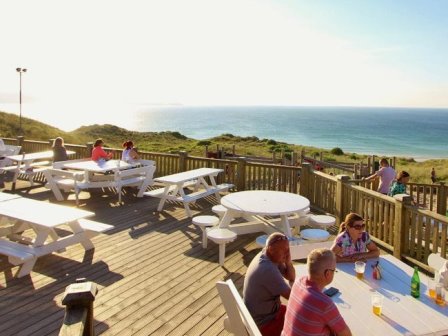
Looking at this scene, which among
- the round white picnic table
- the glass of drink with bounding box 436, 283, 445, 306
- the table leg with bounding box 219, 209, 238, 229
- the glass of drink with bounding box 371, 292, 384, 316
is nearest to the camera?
the glass of drink with bounding box 371, 292, 384, 316

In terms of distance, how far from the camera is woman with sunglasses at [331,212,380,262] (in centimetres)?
409

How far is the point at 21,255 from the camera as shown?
5156mm

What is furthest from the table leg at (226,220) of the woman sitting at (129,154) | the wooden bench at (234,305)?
the woman sitting at (129,154)

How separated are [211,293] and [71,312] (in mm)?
2710

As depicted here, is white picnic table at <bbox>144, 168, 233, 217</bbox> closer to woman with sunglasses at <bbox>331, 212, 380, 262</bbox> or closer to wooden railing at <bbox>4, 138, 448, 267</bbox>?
wooden railing at <bbox>4, 138, 448, 267</bbox>

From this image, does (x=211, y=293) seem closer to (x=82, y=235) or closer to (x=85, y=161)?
(x=82, y=235)

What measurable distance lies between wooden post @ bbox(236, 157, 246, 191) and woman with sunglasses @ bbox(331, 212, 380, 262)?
19.1 ft

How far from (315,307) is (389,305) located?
37.4 inches

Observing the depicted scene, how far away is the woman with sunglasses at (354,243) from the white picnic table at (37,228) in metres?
3.34

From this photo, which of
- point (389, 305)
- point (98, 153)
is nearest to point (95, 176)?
point (98, 153)

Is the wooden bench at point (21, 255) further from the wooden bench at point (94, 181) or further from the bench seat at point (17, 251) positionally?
the wooden bench at point (94, 181)

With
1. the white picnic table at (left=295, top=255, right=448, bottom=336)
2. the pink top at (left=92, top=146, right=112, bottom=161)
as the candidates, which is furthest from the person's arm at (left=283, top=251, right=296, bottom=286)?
the pink top at (left=92, top=146, right=112, bottom=161)

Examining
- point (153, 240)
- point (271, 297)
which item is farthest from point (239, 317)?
point (153, 240)

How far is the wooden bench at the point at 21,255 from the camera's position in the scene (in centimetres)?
518
